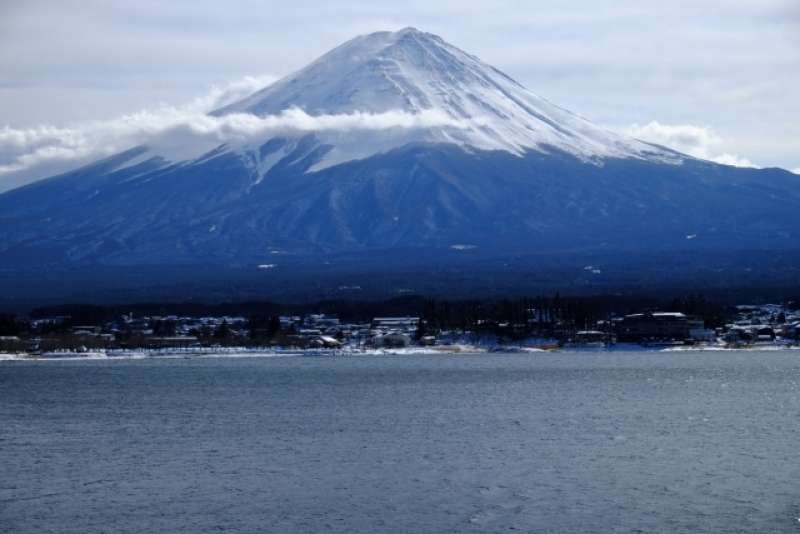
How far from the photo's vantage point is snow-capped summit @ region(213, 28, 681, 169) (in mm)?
182637

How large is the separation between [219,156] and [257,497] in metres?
165

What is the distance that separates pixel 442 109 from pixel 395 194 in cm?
2064

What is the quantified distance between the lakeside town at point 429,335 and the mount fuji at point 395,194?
59.9 metres

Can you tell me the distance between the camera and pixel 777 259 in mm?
131125

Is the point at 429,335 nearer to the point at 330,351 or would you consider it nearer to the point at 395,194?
the point at 330,351

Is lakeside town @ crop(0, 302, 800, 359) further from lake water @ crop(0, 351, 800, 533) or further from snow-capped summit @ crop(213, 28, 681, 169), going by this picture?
snow-capped summit @ crop(213, 28, 681, 169)

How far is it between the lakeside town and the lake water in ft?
58.4

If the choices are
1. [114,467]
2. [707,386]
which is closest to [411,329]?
[707,386]

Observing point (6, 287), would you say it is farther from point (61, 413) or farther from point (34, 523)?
point (34, 523)

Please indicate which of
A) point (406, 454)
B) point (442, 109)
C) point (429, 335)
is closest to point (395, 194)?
point (442, 109)

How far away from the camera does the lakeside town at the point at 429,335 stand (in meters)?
66.8

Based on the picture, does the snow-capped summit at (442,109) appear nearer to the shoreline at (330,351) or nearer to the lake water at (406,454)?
the shoreline at (330,351)

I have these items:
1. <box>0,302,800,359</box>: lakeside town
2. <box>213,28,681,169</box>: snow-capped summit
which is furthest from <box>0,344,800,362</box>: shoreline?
<box>213,28,681,169</box>: snow-capped summit

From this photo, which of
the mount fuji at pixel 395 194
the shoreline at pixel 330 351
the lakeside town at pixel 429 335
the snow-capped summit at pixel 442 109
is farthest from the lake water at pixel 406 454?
the snow-capped summit at pixel 442 109
